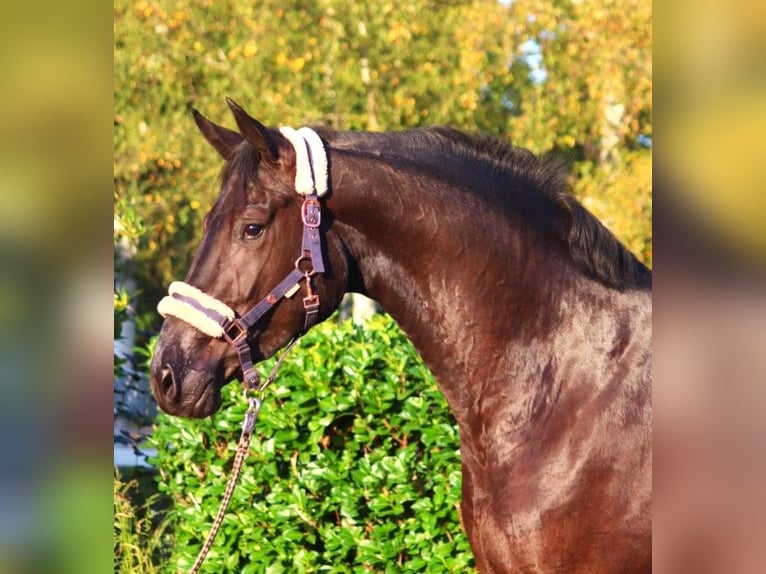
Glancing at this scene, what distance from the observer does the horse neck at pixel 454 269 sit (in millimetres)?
2775

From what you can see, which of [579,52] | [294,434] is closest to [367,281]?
[294,434]

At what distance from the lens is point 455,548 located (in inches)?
174

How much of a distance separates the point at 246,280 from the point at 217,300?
0.35 ft

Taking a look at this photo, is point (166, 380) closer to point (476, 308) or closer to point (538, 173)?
point (476, 308)

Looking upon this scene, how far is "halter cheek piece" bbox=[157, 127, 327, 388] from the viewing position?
2.61m

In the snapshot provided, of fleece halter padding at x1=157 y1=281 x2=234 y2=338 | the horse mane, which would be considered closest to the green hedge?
the horse mane

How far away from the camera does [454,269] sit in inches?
111

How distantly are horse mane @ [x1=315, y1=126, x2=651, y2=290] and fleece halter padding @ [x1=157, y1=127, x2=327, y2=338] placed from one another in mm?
194
